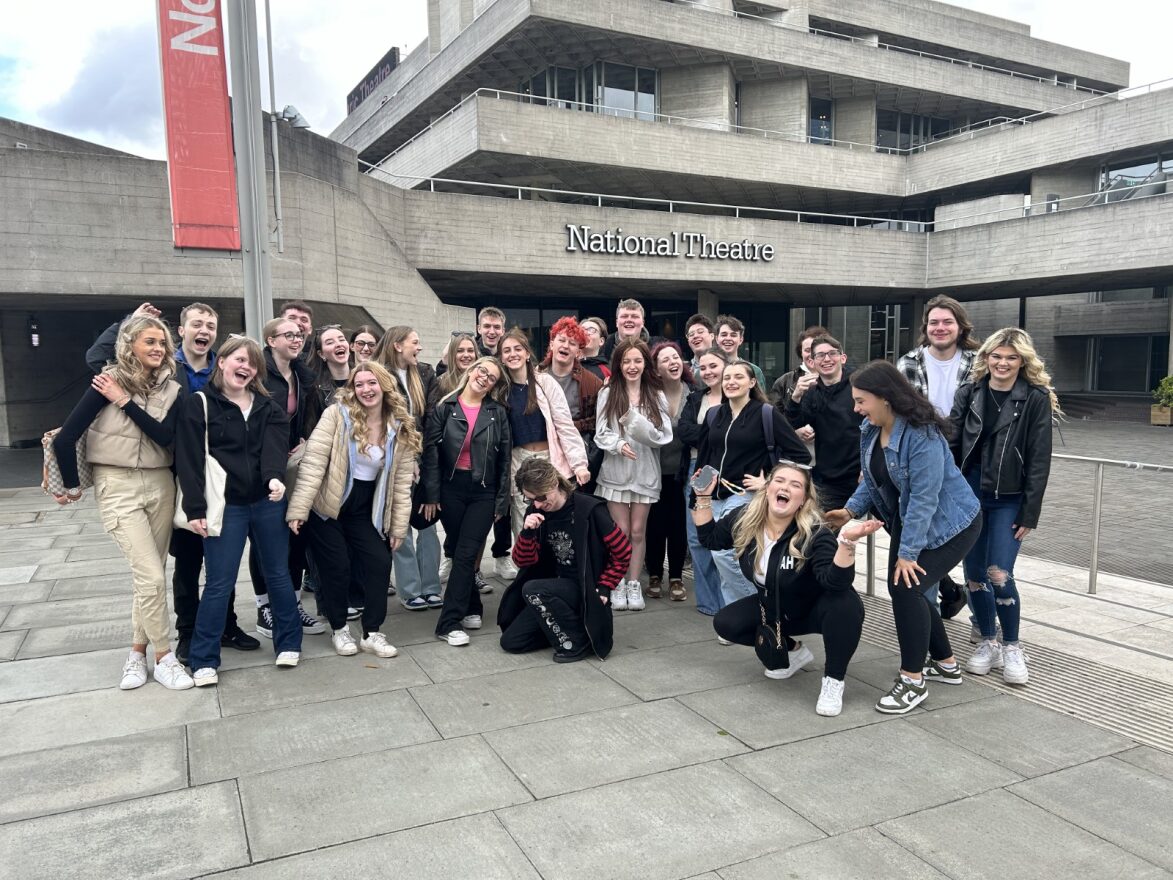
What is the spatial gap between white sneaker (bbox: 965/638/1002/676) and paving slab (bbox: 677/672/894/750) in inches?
28.0

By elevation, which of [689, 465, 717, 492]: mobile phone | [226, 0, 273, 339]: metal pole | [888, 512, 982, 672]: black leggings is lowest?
[888, 512, 982, 672]: black leggings

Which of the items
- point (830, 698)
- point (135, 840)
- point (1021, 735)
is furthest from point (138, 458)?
point (1021, 735)

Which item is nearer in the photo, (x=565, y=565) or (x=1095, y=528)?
(x=565, y=565)

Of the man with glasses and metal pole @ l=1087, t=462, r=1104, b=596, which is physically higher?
the man with glasses

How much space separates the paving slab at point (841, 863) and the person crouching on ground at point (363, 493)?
2.79 meters

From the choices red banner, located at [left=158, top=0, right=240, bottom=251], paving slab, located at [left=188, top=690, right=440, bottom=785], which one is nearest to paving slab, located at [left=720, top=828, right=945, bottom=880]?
paving slab, located at [left=188, top=690, right=440, bottom=785]

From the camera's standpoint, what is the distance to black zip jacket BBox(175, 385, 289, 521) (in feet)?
14.4

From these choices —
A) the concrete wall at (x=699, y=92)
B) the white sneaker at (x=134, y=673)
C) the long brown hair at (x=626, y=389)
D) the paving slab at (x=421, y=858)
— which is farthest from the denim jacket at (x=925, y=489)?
the concrete wall at (x=699, y=92)

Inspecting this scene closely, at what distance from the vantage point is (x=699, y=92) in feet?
92.1

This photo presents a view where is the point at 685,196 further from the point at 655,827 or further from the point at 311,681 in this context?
the point at 655,827

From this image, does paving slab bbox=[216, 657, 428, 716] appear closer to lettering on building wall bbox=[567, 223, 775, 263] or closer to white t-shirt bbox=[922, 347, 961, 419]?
white t-shirt bbox=[922, 347, 961, 419]

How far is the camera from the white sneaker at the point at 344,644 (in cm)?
500

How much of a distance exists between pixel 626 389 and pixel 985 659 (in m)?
2.90

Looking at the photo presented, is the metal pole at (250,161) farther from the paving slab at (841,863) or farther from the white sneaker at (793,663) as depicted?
the paving slab at (841,863)
